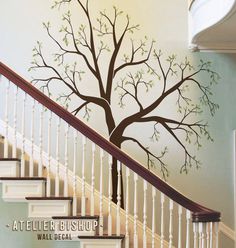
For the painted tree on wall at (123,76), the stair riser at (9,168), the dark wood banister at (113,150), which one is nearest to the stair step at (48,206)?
the stair riser at (9,168)

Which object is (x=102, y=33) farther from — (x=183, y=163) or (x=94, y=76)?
(x=183, y=163)

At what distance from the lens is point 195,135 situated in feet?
17.3

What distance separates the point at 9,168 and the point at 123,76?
1915 mm

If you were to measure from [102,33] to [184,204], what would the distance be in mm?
2418

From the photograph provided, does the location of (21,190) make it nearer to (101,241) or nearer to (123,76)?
(101,241)

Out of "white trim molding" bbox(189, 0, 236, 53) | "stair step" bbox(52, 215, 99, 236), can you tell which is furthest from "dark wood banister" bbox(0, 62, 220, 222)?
"white trim molding" bbox(189, 0, 236, 53)

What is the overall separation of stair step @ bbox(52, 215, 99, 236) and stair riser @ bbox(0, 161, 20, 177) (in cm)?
53

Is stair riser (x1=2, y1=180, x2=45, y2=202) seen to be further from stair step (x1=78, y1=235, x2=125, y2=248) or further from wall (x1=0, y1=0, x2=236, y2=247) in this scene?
wall (x1=0, y1=0, x2=236, y2=247)

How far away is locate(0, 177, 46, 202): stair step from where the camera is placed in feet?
12.8

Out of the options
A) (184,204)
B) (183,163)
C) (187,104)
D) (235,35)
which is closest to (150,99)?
(187,104)

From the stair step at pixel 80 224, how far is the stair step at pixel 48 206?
66 mm

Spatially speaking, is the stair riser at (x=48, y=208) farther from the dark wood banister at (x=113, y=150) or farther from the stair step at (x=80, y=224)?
the dark wood banister at (x=113, y=150)

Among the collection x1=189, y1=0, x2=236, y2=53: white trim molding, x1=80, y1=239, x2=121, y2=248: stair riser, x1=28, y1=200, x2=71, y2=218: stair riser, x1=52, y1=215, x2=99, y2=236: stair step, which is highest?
x1=189, y1=0, x2=236, y2=53: white trim molding

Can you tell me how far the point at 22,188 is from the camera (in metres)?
3.91
